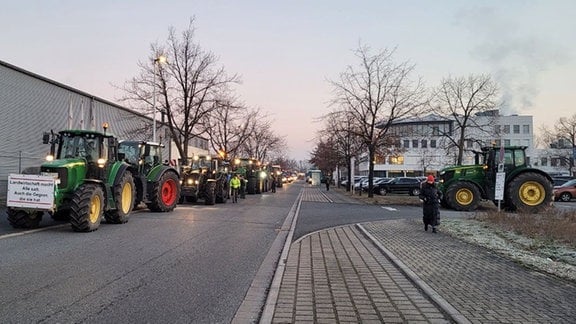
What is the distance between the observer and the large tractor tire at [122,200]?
47.8 feet

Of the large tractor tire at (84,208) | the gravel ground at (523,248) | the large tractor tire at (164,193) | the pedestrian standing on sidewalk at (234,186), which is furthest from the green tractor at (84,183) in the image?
the pedestrian standing on sidewalk at (234,186)

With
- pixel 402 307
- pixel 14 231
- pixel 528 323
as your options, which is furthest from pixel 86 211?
pixel 528 323

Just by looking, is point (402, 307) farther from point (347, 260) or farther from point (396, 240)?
point (396, 240)

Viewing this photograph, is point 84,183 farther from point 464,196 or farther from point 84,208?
point 464,196

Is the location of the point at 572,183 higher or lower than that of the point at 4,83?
lower

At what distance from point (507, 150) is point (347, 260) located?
17.1 meters

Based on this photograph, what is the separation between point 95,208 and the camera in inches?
518

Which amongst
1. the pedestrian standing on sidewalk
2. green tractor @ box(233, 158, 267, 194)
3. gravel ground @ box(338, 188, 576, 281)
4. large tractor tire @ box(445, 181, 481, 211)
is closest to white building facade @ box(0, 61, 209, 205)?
the pedestrian standing on sidewalk

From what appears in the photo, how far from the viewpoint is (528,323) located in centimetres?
519

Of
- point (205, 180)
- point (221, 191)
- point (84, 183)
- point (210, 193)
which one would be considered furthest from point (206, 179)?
point (84, 183)

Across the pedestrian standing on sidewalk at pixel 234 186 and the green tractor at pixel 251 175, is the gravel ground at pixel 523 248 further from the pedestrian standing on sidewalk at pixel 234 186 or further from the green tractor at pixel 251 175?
the green tractor at pixel 251 175

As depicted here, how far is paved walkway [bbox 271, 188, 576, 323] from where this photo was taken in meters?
5.50

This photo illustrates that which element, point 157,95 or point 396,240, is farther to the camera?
point 157,95

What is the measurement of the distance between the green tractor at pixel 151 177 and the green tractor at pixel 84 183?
102 inches
